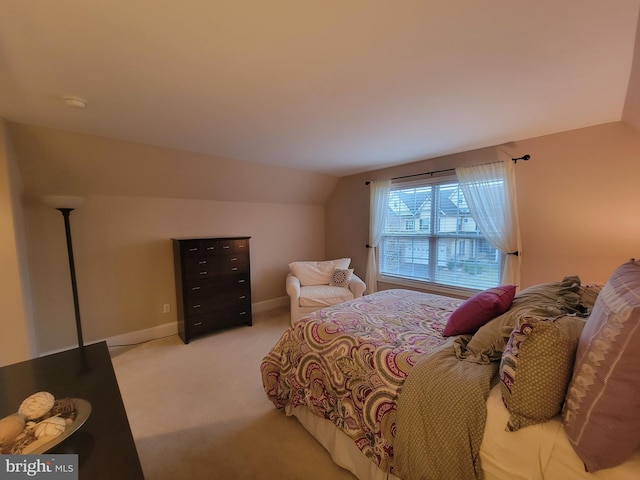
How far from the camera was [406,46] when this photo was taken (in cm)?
133

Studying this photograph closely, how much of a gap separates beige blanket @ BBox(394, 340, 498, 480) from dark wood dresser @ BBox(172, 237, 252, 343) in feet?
8.93

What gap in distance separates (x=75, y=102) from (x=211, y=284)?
216 centimetres

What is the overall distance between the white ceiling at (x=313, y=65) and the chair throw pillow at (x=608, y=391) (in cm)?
126

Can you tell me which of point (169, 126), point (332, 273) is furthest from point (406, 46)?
point (332, 273)

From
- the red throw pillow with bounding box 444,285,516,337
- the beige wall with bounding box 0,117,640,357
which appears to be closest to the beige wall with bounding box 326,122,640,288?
the beige wall with bounding box 0,117,640,357

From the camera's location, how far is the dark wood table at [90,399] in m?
0.79

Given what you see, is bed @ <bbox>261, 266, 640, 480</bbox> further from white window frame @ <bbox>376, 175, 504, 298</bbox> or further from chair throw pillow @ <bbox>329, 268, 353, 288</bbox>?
chair throw pillow @ <bbox>329, 268, 353, 288</bbox>

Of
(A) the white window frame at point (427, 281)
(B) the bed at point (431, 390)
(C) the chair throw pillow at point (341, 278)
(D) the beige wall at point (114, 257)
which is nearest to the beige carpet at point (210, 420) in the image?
(B) the bed at point (431, 390)

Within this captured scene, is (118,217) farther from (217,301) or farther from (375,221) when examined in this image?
(375,221)

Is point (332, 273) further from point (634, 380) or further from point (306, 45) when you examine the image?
point (634, 380)

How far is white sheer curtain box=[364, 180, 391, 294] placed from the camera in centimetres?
402

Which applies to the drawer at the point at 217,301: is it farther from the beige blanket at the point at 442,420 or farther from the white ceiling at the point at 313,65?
the beige blanket at the point at 442,420

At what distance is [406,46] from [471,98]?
0.85 m

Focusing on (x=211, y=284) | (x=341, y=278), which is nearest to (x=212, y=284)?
(x=211, y=284)
